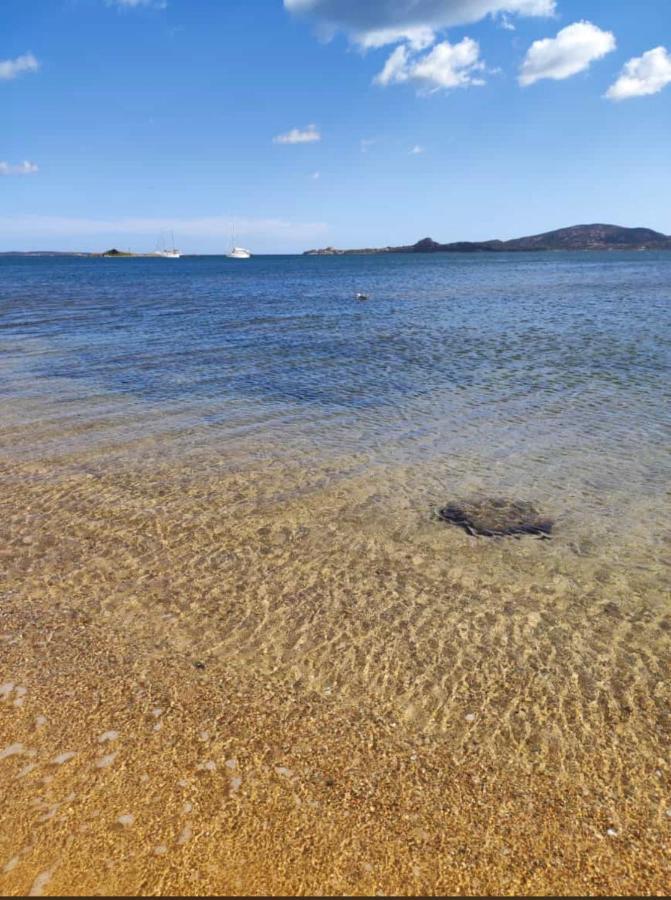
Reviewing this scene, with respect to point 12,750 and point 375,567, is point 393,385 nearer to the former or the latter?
point 375,567

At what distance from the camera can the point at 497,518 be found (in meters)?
8.45

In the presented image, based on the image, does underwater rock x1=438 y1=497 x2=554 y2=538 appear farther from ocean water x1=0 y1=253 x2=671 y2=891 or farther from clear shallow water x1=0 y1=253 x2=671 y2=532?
clear shallow water x1=0 y1=253 x2=671 y2=532

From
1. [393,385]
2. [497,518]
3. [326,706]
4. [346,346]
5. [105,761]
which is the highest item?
[105,761]

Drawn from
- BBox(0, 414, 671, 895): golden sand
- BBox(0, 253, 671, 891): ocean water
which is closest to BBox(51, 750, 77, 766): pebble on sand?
BBox(0, 414, 671, 895): golden sand

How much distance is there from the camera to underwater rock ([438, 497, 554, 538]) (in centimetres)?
809

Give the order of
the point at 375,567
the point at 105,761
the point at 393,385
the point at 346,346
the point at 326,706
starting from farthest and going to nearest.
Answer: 1. the point at 346,346
2. the point at 393,385
3. the point at 375,567
4. the point at 326,706
5. the point at 105,761

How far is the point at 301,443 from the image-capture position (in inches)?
463

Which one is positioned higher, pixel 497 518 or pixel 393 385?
pixel 497 518

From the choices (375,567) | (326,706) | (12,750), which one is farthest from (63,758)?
(375,567)

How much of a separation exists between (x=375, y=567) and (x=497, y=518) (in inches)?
89.7

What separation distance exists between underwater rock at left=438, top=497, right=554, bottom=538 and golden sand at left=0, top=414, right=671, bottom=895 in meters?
0.30

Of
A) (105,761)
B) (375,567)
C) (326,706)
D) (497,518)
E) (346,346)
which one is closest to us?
(105,761)

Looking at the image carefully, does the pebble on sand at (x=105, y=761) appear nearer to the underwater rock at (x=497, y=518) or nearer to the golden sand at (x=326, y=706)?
the golden sand at (x=326, y=706)

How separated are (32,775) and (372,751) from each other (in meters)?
2.47
